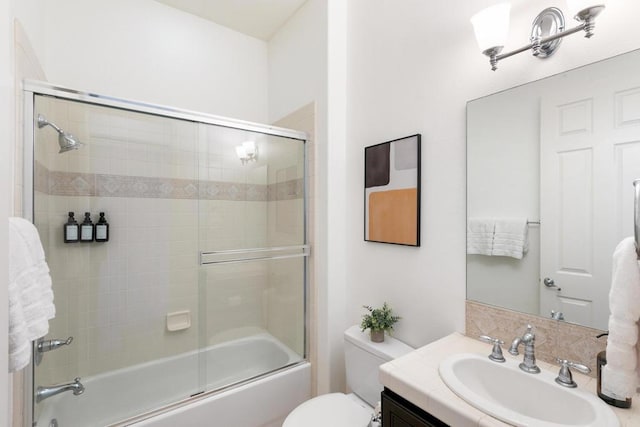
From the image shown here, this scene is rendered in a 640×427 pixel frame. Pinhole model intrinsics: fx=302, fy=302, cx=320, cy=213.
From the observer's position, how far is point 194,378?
69.9 inches

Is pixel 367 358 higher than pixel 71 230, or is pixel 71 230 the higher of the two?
pixel 71 230

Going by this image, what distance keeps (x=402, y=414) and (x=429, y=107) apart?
1.30m

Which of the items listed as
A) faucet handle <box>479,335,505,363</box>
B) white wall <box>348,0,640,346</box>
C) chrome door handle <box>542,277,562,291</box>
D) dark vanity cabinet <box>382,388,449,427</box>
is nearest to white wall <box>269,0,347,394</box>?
white wall <box>348,0,640,346</box>

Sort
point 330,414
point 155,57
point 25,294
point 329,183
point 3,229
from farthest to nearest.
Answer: point 155,57, point 329,183, point 330,414, point 25,294, point 3,229

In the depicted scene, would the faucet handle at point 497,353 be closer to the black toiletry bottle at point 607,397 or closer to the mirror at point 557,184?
the mirror at point 557,184

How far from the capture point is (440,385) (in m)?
0.94

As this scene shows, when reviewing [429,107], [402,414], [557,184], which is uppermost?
[429,107]

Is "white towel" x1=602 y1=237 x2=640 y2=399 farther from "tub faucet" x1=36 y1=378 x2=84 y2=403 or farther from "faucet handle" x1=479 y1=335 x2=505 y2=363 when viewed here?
"tub faucet" x1=36 y1=378 x2=84 y2=403

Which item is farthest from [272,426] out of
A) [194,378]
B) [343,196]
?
[343,196]

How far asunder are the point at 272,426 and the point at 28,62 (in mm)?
2249

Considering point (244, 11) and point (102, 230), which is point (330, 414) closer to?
point (102, 230)

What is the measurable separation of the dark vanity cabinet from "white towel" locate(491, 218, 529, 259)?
680 mm

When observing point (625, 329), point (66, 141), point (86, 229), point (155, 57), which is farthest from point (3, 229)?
point (155, 57)

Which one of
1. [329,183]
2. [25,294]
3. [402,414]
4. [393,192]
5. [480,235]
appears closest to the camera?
[25,294]
